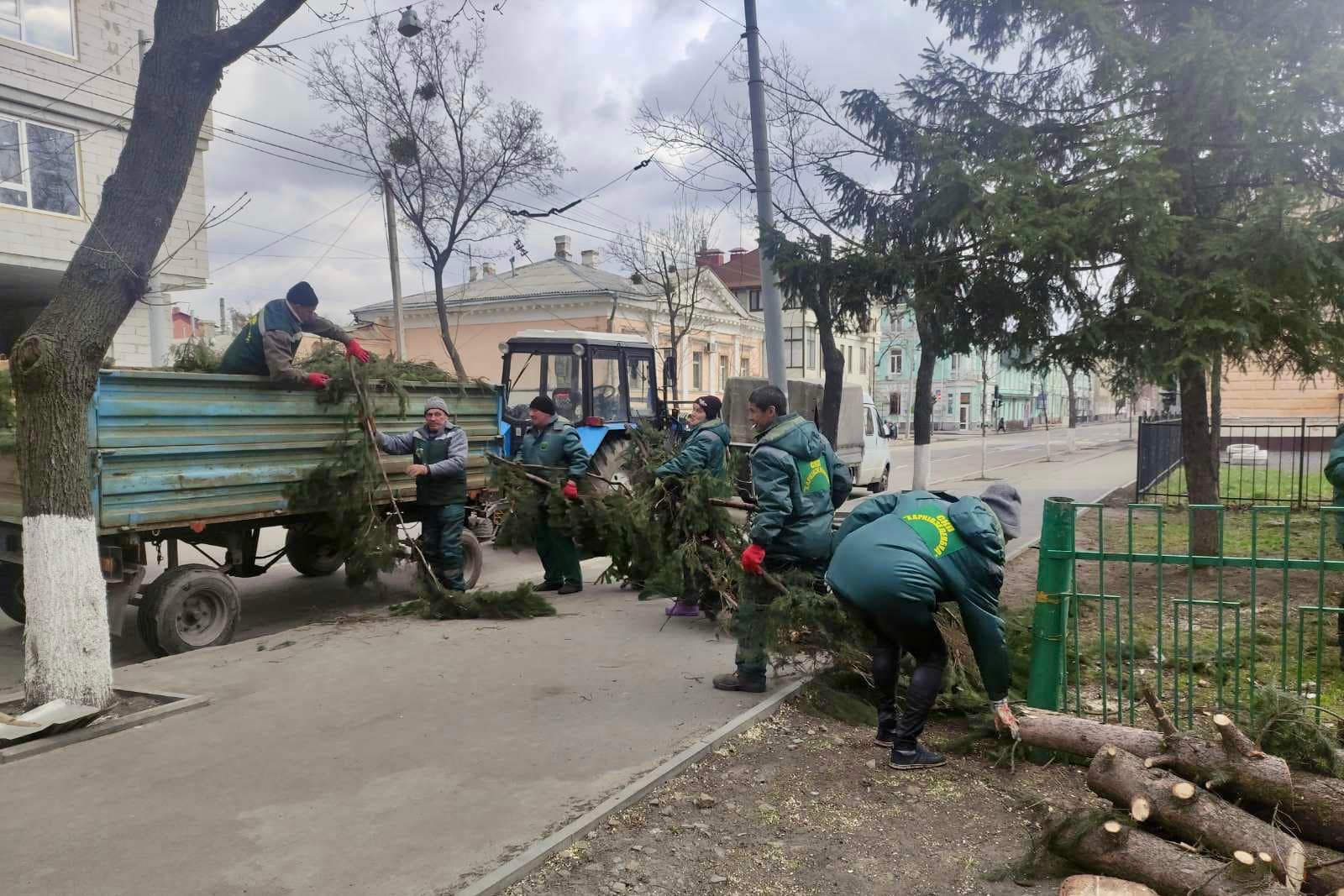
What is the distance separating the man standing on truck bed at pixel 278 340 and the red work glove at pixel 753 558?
12.8 ft

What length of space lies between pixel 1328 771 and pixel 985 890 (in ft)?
4.50

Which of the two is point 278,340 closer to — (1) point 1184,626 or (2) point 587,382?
(2) point 587,382

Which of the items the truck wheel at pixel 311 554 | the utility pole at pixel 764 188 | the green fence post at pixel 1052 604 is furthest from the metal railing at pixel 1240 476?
the truck wheel at pixel 311 554

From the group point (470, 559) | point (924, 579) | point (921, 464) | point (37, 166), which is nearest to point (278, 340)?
point (470, 559)

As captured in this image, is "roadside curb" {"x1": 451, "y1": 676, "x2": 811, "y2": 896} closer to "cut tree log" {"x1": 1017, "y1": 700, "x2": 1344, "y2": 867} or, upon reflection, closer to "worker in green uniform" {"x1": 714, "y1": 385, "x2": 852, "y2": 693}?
"worker in green uniform" {"x1": 714, "y1": 385, "x2": 852, "y2": 693}

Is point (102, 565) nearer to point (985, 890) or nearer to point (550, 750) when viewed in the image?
point (550, 750)

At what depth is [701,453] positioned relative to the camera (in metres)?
7.26

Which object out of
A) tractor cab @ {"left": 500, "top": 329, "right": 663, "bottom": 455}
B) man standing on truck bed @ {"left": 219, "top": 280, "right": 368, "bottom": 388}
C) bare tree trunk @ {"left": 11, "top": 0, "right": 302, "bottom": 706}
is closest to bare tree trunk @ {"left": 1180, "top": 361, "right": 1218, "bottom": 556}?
tractor cab @ {"left": 500, "top": 329, "right": 663, "bottom": 455}

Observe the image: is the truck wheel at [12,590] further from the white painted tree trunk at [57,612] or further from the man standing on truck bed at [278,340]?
the white painted tree trunk at [57,612]

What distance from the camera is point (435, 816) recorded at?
3.78 metres

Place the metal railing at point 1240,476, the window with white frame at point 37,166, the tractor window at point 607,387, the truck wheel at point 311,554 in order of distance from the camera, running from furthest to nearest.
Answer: the window with white frame at point 37,166
the metal railing at point 1240,476
the tractor window at point 607,387
the truck wheel at point 311,554

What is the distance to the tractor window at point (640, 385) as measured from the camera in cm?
1298

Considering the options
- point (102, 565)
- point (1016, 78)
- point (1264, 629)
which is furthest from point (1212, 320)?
point (102, 565)

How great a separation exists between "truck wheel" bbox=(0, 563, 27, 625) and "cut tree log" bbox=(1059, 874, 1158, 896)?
23.7 ft
